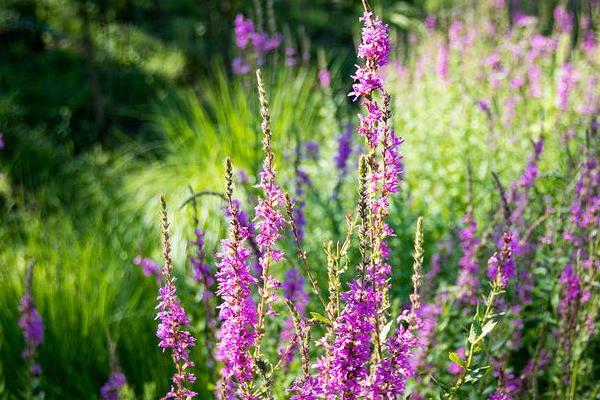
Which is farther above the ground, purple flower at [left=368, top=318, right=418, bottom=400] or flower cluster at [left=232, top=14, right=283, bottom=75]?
flower cluster at [left=232, top=14, right=283, bottom=75]

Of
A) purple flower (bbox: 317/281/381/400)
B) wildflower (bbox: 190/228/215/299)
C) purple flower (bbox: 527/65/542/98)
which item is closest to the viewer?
purple flower (bbox: 317/281/381/400)

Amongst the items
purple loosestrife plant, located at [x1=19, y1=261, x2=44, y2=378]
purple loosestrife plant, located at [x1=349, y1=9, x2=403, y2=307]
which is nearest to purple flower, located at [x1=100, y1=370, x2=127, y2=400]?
purple loosestrife plant, located at [x1=19, y1=261, x2=44, y2=378]

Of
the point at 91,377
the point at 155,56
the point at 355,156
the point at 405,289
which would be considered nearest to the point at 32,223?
the point at 91,377

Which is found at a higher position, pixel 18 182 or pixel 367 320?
pixel 18 182

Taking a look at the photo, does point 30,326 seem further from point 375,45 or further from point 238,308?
point 375,45

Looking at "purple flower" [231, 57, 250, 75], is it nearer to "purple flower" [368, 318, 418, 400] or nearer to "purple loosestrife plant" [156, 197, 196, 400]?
"purple loosestrife plant" [156, 197, 196, 400]

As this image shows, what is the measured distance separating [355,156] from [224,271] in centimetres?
323

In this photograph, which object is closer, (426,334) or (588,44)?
(426,334)

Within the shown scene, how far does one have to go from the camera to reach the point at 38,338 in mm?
2576

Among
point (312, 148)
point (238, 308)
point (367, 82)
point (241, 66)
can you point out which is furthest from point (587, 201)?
point (241, 66)

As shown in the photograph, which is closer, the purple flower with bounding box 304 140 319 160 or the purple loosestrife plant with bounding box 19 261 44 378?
the purple loosestrife plant with bounding box 19 261 44 378

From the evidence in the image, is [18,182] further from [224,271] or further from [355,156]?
[224,271]

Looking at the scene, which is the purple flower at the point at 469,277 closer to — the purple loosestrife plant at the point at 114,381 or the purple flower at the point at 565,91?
the purple loosestrife plant at the point at 114,381

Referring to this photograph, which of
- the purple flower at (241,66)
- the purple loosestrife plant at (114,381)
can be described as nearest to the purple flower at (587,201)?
the purple loosestrife plant at (114,381)
